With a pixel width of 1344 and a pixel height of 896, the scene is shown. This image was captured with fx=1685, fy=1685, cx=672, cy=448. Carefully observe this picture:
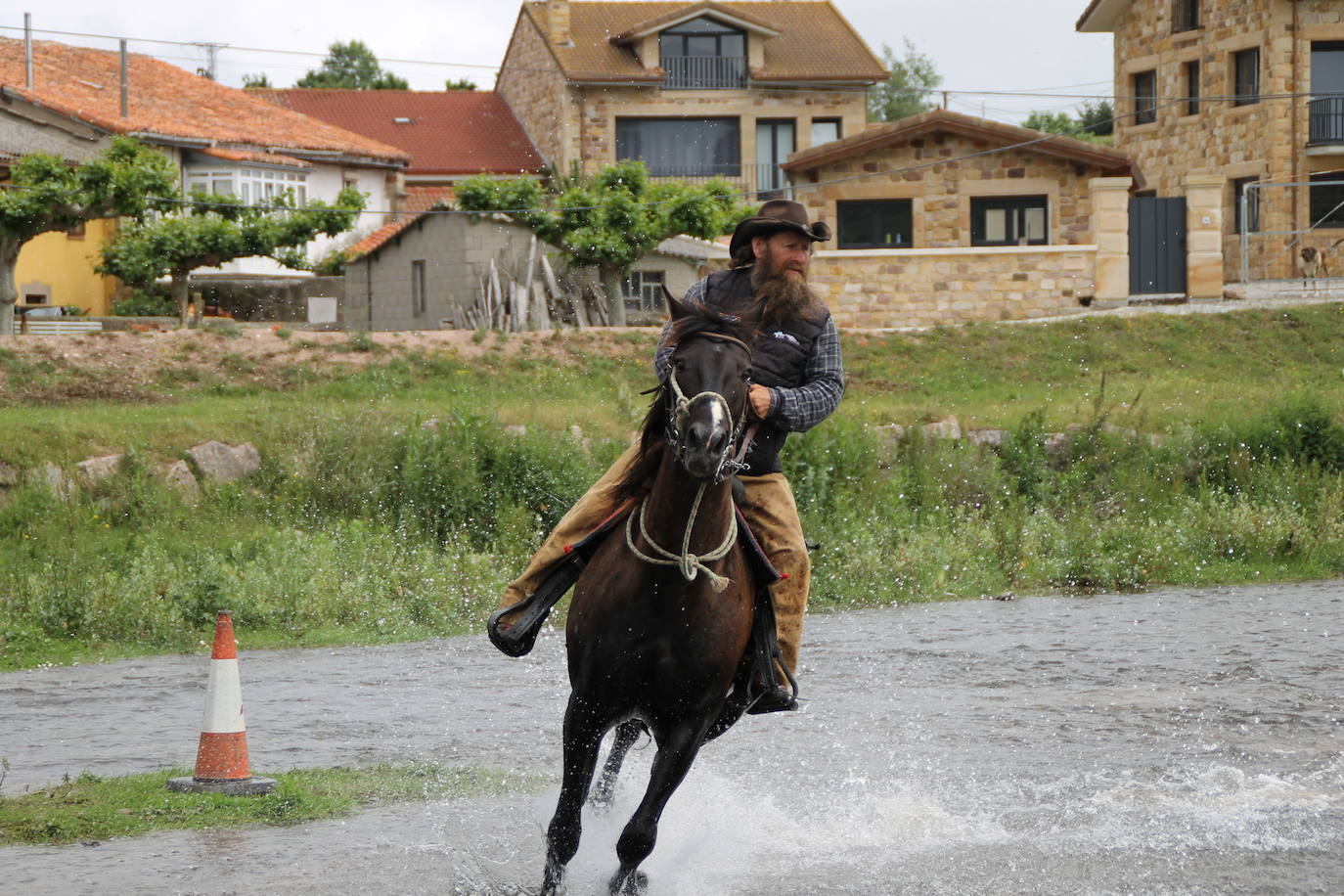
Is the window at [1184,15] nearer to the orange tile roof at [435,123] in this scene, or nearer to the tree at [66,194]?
the orange tile roof at [435,123]

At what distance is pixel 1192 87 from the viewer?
51.3 m

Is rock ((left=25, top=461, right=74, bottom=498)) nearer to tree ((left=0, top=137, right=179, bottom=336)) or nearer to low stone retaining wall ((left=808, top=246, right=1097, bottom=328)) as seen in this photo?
tree ((left=0, top=137, right=179, bottom=336))

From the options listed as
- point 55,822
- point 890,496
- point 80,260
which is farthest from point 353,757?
point 80,260

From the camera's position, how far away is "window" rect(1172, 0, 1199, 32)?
5119 cm

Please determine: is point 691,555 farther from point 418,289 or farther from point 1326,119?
point 1326,119

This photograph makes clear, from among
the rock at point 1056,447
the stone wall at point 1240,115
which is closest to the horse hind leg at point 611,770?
the rock at point 1056,447

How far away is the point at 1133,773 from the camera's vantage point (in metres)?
9.48

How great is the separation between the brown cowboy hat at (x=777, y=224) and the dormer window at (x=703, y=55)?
164 ft

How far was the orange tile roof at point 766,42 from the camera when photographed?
5603 cm

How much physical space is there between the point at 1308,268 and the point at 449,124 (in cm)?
3248

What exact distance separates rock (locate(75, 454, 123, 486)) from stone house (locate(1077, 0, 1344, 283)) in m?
33.8

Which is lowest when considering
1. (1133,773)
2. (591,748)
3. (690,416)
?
(1133,773)

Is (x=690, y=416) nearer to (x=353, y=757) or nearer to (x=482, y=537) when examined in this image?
(x=353, y=757)

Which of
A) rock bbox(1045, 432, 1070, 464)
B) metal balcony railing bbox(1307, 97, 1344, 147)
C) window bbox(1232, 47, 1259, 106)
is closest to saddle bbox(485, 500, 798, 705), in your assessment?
rock bbox(1045, 432, 1070, 464)
